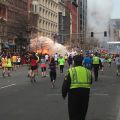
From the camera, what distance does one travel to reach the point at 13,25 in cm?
7944

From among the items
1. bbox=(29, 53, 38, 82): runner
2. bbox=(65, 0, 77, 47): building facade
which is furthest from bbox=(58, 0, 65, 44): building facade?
bbox=(29, 53, 38, 82): runner

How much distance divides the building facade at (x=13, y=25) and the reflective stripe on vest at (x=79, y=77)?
221ft

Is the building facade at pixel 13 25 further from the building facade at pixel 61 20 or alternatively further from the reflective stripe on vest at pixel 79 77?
the reflective stripe on vest at pixel 79 77

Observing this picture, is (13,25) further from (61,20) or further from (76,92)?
(76,92)

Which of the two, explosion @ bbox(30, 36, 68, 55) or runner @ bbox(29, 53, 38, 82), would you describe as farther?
explosion @ bbox(30, 36, 68, 55)

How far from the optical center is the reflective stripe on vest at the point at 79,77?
919cm

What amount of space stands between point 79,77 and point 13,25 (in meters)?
70.9

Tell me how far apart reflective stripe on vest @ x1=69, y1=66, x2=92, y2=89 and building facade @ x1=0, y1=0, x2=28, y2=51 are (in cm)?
6748

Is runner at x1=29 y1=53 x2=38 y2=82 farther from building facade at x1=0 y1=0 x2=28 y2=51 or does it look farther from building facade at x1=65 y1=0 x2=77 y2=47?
building facade at x1=65 y1=0 x2=77 y2=47

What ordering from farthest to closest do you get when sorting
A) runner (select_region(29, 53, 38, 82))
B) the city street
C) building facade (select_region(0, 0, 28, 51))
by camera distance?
1. building facade (select_region(0, 0, 28, 51))
2. runner (select_region(29, 53, 38, 82))
3. the city street

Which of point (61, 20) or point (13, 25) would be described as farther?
point (61, 20)

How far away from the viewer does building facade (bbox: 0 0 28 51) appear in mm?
78438

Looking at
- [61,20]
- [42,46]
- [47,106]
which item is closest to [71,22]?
[61,20]

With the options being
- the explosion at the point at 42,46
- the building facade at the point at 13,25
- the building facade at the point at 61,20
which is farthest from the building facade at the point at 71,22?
the building facade at the point at 13,25
